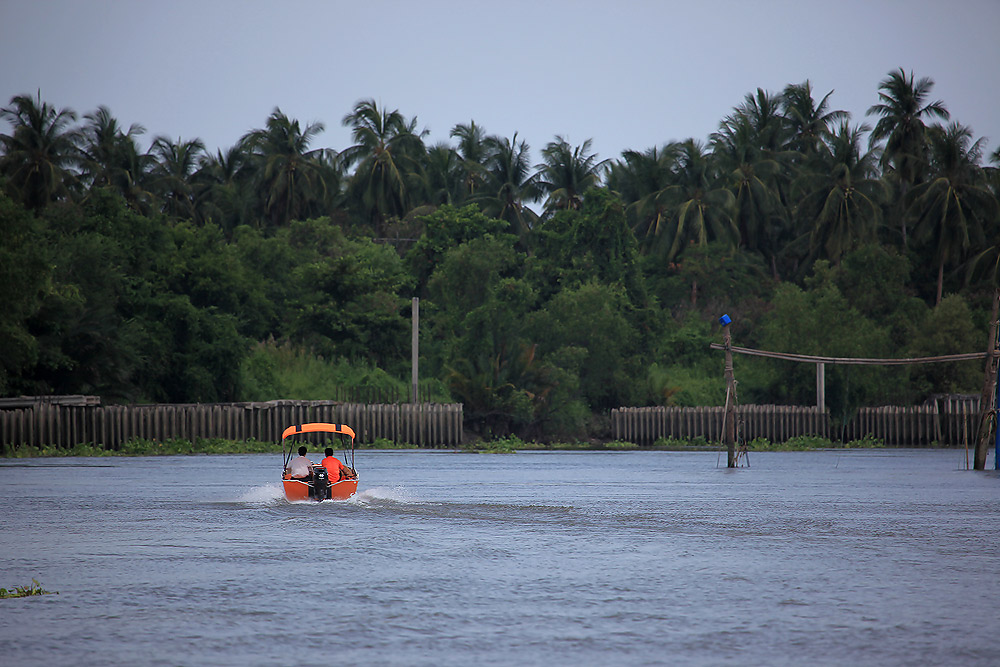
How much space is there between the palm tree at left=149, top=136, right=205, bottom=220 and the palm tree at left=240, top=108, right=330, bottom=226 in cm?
346

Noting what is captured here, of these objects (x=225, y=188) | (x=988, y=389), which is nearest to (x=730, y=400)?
(x=988, y=389)

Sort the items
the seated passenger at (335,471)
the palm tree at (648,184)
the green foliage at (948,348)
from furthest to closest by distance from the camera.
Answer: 1. the palm tree at (648,184)
2. the green foliage at (948,348)
3. the seated passenger at (335,471)

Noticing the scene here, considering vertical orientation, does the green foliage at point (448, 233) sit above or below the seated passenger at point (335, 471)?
above

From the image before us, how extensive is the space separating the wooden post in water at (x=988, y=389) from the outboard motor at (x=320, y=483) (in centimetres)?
1962

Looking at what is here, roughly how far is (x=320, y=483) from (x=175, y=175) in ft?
156

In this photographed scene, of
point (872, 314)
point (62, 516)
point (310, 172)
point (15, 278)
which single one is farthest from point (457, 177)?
point (62, 516)

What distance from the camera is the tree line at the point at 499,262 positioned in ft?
152

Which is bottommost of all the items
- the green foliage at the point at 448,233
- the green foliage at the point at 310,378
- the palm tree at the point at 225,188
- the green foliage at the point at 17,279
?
the green foliage at the point at 310,378

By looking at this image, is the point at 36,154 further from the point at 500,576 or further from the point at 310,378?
the point at 500,576

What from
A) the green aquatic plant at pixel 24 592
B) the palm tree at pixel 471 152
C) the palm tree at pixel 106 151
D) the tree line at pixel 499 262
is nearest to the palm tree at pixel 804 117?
the tree line at pixel 499 262

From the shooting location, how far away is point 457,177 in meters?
69.1

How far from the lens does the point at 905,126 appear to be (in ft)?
209

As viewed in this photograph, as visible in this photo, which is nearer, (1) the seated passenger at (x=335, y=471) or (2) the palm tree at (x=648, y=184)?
(1) the seated passenger at (x=335, y=471)

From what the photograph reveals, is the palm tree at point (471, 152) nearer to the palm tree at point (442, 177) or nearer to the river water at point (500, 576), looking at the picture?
the palm tree at point (442, 177)
